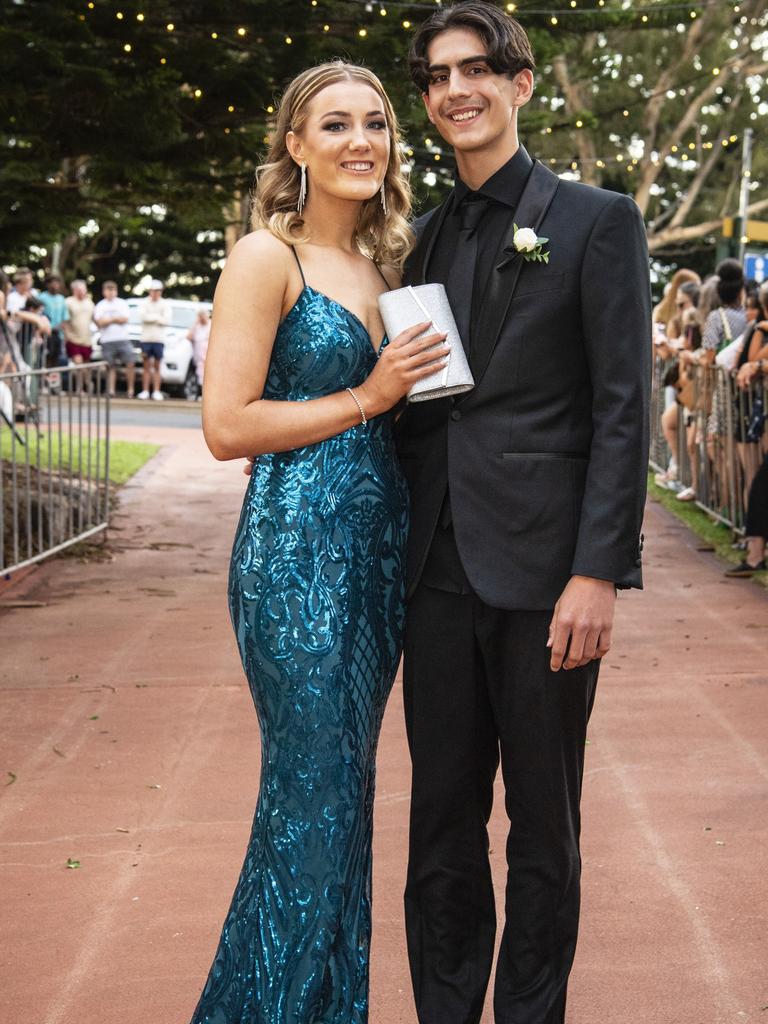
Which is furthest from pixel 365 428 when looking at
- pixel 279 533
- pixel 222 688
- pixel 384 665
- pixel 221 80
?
pixel 221 80

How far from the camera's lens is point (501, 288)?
2934 mm

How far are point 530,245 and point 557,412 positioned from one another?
0.35 m

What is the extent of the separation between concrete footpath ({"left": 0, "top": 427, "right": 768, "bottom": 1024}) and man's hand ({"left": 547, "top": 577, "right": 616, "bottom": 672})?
42.0 inches

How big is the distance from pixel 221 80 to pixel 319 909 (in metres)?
6.54

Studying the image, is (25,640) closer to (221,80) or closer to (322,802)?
(221,80)

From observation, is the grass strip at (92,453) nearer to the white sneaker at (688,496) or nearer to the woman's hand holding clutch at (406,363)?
the white sneaker at (688,496)

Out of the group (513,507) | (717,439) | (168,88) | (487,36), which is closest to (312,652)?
(513,507)

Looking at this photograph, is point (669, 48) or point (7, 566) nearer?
point (7, 566)

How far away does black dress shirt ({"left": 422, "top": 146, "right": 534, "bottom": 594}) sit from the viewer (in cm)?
300

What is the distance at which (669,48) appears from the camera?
30.5 metres

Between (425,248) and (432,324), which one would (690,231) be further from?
(432,324)

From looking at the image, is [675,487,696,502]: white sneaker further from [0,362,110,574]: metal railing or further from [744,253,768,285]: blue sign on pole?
[744,253,768,285]: blue sign on pole

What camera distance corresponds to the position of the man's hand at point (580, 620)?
2.85 metres

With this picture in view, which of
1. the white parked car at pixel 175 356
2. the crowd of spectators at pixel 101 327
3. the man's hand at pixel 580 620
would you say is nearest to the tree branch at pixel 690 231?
the white parked car at pixel 175 356
